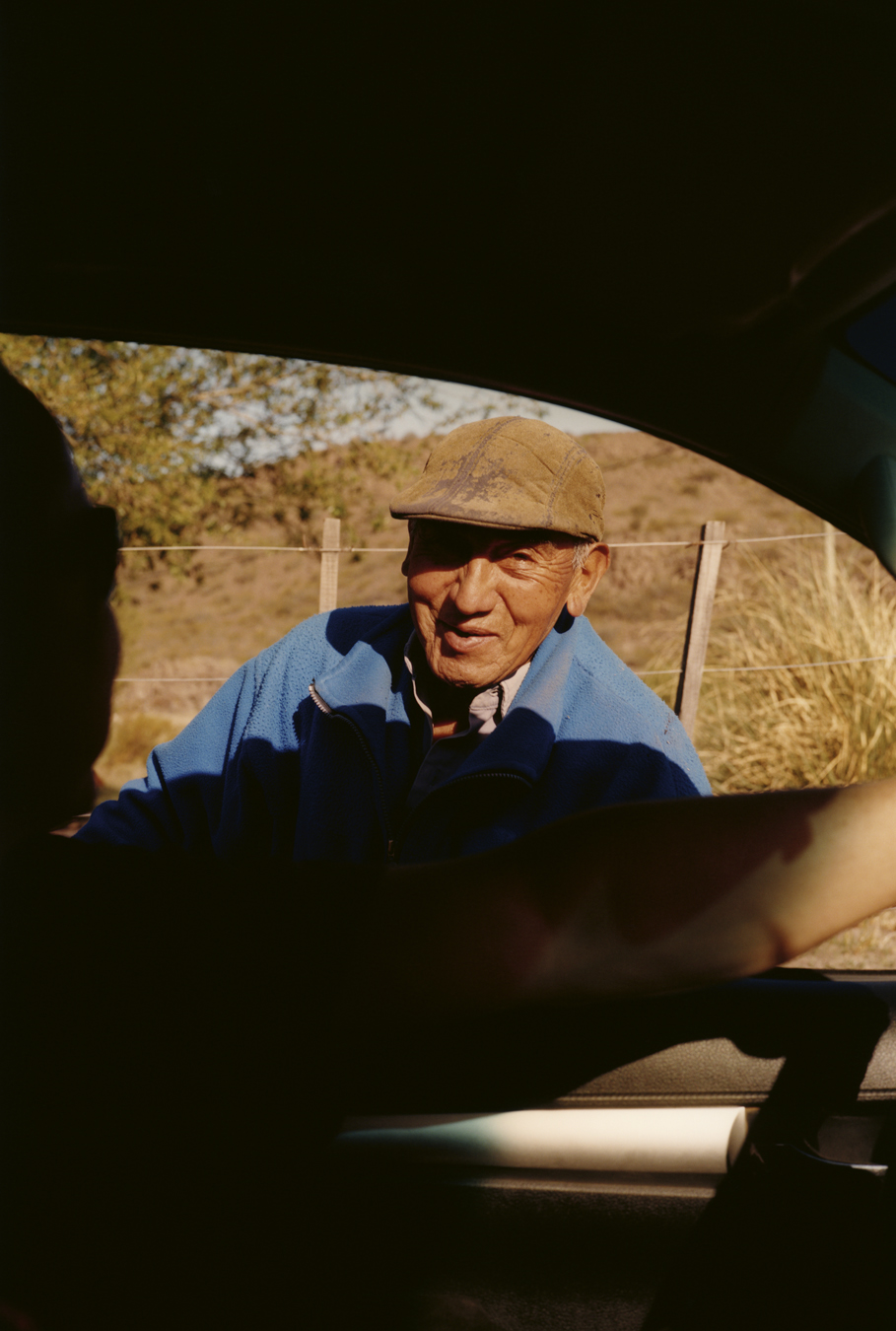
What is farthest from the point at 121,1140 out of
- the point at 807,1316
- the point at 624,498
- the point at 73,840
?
the point at 624,498

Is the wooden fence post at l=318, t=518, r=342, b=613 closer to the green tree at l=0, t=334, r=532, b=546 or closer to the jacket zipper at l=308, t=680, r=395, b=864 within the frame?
the green tree at l=0, t=334, r=532, b=546

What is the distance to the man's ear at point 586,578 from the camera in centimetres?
205

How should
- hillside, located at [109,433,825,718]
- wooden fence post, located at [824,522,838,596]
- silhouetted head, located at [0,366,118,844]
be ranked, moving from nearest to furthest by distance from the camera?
silhouetted head, located at [0,366,118,844], wooden fence post, located at [824,522,838,596], hillside, located at [109,433,825,718]

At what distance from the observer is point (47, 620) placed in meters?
0.79

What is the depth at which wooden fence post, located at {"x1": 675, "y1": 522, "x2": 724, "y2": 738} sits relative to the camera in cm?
555

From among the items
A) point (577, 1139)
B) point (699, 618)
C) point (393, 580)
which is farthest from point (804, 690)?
point (393, 580)

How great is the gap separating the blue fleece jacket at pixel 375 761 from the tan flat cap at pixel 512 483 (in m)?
0.28

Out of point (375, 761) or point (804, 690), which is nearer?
point (375, 761)

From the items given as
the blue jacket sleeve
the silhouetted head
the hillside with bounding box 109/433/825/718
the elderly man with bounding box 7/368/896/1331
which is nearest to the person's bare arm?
the elderly man with bounding box 7/368/896/1331

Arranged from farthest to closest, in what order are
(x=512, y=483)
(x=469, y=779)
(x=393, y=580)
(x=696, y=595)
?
(x=393, y=580) < (x=696, y=595) < (x=512, y=483) < (x=469, y=779)

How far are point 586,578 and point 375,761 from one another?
0.64m

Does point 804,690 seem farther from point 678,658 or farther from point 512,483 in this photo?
point 512,483

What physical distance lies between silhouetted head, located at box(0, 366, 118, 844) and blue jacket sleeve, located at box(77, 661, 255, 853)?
1098mm

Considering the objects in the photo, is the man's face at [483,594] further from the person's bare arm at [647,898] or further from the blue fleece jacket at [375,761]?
the person's bare arm at [647,898]
